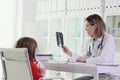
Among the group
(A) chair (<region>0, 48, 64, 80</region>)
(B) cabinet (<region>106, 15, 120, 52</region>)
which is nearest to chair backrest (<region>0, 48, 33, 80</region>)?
(A) chair (<region>0, 48, 64, 80</region>)

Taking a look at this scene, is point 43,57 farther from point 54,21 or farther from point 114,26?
point 54,21

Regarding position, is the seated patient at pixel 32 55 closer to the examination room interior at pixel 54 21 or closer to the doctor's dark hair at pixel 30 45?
the doctor's dark hair at pixel 30 45

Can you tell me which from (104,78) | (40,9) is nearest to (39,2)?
(40,9)

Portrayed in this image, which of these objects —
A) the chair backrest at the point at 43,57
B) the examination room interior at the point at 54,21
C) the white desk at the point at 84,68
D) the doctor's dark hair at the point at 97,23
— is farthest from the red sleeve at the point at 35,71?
the examination room interior at the point at 54,21

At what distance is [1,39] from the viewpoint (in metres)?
4.09

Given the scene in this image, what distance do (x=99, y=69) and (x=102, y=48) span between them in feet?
1.73

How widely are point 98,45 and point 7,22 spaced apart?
6.67 ft

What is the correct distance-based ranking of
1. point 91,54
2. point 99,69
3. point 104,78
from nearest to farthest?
point 99,69
point 104,78
point 91,54

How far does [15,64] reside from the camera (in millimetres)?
1985

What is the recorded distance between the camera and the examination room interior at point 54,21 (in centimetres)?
312

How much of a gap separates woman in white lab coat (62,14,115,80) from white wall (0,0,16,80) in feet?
6.03

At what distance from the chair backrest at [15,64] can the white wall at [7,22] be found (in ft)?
6.75

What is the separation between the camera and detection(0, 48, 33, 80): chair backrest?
1856mm

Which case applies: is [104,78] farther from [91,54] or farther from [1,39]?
[1,39]
